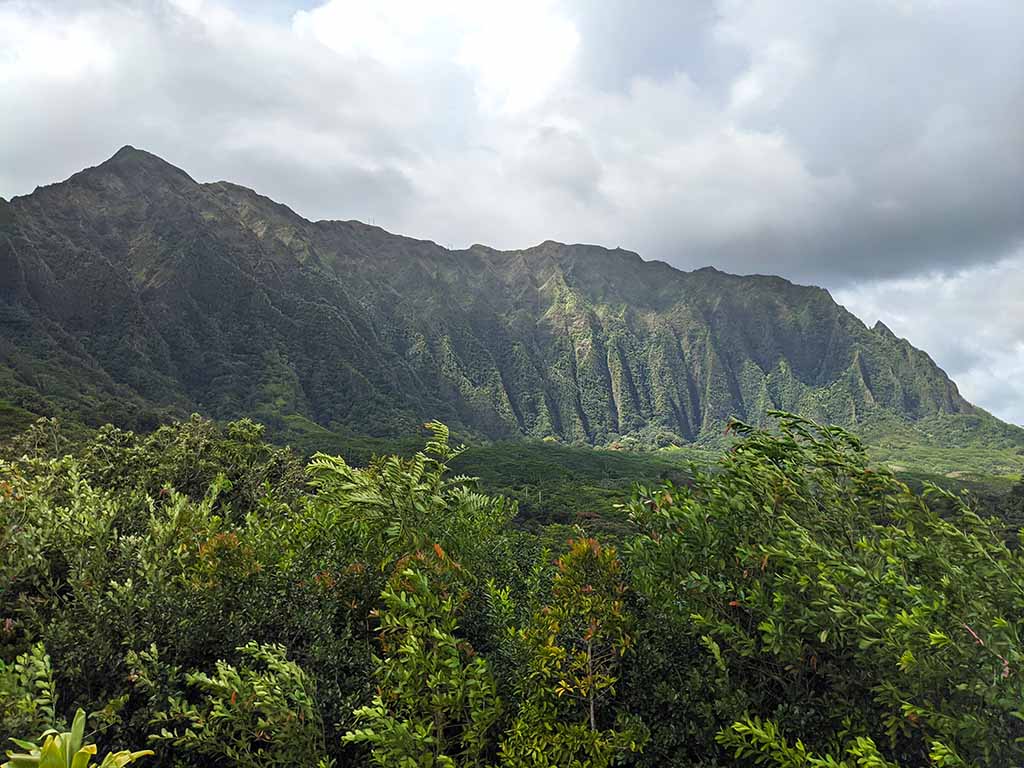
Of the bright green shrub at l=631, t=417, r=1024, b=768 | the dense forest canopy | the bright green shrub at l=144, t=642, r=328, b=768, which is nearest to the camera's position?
the bright green shrub at l=631, t=417, r=1024, b=768

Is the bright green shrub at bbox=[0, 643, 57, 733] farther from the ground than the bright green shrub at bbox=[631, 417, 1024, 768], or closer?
closer

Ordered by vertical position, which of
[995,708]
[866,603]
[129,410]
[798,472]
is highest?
[129,410]

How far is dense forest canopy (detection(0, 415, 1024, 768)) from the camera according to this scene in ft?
16.2

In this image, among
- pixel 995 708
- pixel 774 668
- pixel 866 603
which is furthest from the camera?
pixel 774 668

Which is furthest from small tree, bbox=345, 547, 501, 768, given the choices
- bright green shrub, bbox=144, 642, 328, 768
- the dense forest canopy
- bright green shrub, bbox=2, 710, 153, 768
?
bright green shrub, bbox=2, 710, 153, 768

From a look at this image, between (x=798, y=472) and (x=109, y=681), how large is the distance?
9227 mm

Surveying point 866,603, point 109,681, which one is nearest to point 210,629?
point 109,681

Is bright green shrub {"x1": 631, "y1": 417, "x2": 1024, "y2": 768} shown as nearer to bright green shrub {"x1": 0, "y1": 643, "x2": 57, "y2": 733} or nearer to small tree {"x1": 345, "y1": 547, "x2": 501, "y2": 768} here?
small tree {"x1": 345, "y1": 547, "x2": 501, "y2": 768}

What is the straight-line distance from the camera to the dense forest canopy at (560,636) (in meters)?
4.93

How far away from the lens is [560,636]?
6.61 m

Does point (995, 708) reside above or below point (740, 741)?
above

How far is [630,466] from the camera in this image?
18112 cm

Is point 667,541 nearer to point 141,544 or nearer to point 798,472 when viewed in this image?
point 798,472

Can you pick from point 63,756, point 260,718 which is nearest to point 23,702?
point 63,756
